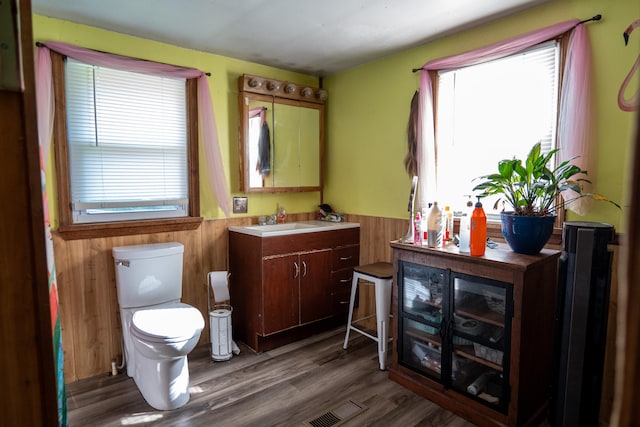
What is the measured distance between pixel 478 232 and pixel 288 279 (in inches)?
60.7

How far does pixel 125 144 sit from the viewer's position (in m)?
2.71

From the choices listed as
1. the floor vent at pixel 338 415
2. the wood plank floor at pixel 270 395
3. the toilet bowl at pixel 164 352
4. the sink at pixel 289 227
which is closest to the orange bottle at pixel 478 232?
the wood plank floor at pixel 270 395

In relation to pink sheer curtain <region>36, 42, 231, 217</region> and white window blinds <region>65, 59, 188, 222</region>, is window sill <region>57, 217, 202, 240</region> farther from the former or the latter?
pink sheer curtain <region>36, 42, 231, 217</region>

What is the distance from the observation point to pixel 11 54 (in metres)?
0.58

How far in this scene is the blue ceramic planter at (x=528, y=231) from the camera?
1.98 metres

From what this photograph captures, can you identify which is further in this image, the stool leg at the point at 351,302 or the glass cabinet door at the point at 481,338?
the stool leg at the point at 351,302

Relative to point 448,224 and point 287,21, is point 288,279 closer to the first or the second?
point 448,224

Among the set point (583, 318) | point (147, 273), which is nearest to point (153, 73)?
point (147, 273)

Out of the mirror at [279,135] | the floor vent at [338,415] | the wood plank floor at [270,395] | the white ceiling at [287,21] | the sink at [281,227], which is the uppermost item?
the white ceiling at [287,21]

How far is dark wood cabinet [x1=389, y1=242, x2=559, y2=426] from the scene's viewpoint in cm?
195

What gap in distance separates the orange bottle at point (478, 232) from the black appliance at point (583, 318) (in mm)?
378

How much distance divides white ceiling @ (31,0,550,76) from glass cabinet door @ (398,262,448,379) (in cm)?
160

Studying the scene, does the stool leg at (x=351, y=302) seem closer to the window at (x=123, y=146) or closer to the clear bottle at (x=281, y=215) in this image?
the clear bottle at (x=281, y=215)

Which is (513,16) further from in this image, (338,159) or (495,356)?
(495,356)
